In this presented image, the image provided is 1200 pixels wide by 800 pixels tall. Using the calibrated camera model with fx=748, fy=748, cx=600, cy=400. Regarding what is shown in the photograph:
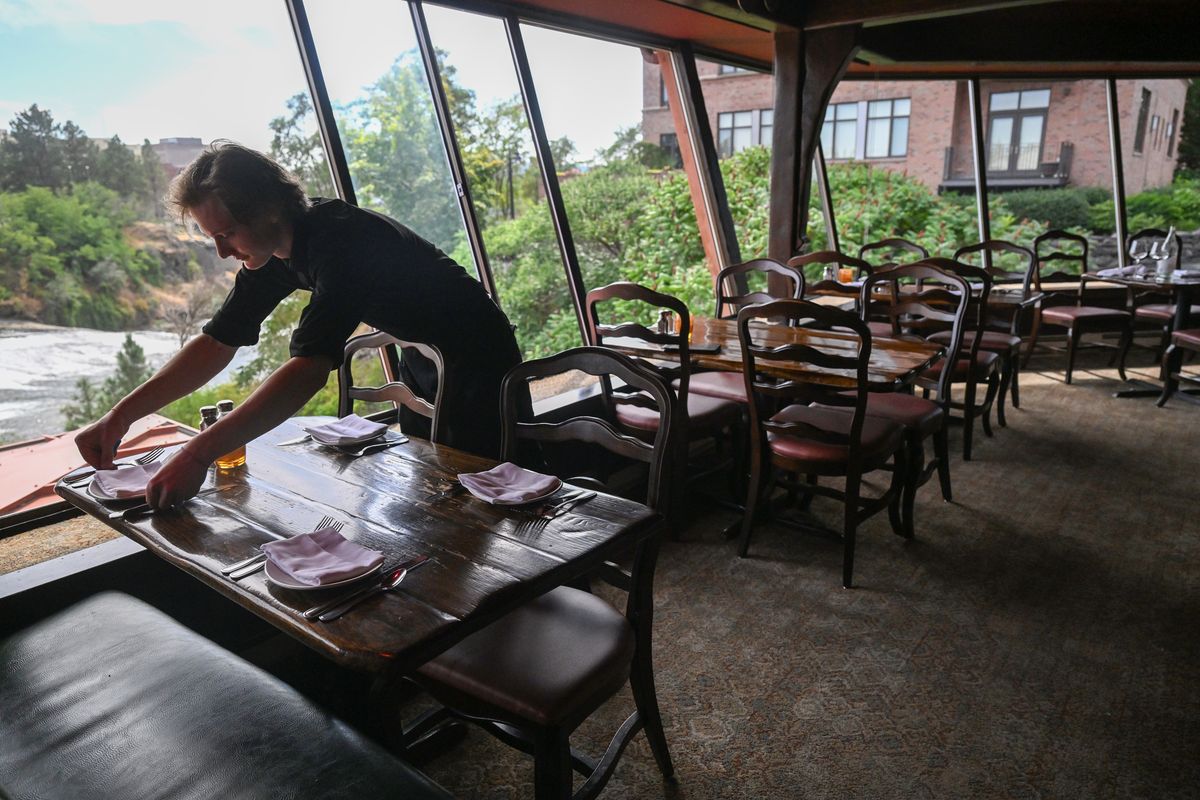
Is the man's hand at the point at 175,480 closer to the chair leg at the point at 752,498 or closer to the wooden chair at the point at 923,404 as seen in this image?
the chair leg at the point at 752,498

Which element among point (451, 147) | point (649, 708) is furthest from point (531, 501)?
point (451, 147)

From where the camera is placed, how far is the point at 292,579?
1.23m

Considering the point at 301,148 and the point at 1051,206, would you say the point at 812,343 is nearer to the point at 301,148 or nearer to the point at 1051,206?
the point at 301,148

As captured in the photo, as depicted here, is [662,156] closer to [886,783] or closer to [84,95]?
[84,95]

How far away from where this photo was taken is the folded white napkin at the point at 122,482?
5.16ft

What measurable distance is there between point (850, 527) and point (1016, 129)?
559cm

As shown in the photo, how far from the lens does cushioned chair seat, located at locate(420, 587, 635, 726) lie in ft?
4.65

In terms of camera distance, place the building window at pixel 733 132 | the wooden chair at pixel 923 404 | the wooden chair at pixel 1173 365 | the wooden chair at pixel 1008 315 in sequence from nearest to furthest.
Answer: the wooden chair at pixel 923 404
the wooden chair at pixel 1008 315
the wooden chair at pixel 1173 365
the building window at pixel 733 132

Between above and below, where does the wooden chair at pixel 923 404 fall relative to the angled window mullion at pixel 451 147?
below

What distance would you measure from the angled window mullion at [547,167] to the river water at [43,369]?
2152 mm

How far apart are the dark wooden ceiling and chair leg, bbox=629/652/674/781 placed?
143 inches

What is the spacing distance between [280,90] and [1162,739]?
11.2ft

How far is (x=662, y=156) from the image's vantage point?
5023 millimetres

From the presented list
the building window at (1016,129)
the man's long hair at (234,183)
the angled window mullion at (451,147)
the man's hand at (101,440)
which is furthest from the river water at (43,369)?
the building window at (1016,129)
